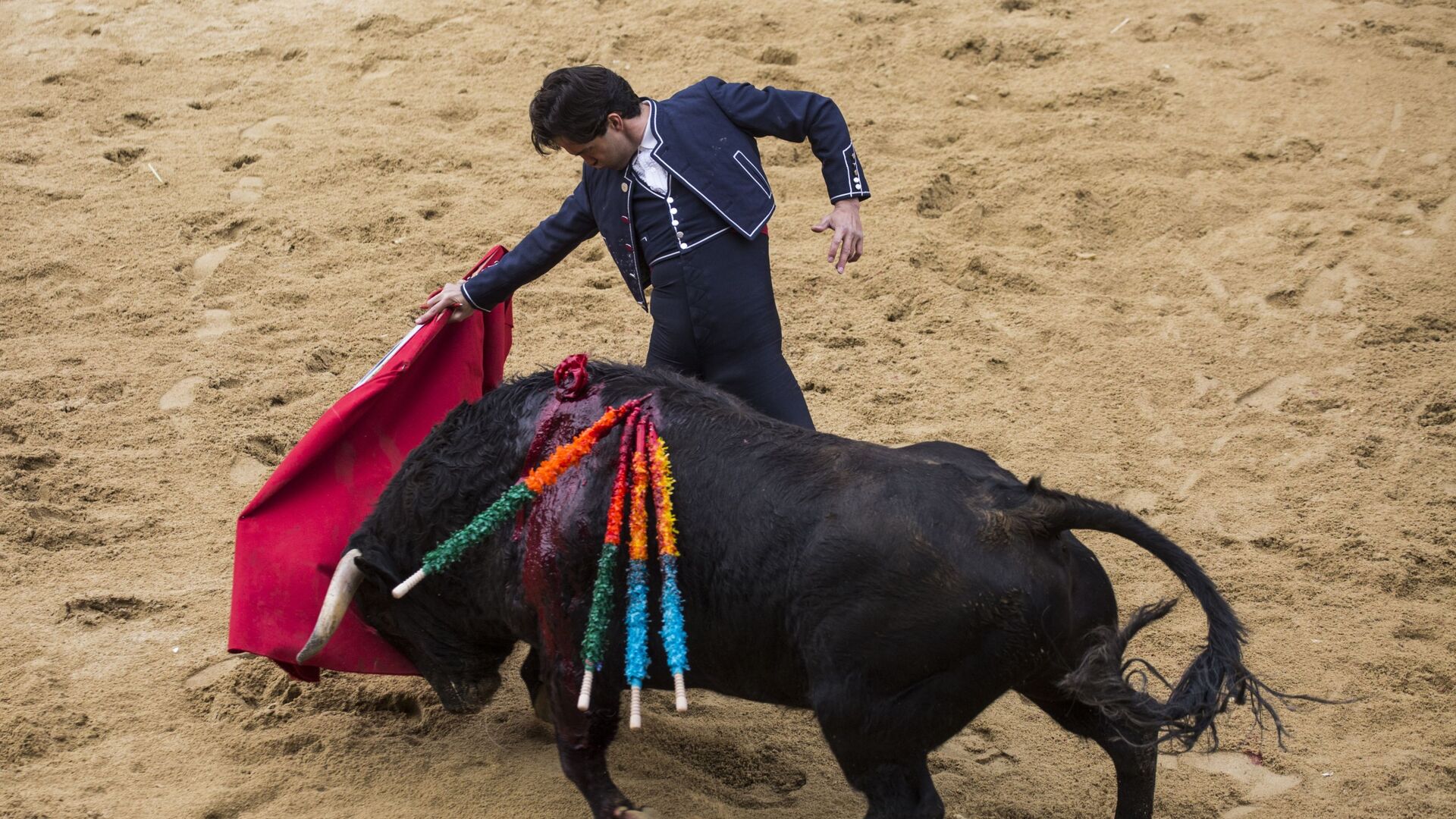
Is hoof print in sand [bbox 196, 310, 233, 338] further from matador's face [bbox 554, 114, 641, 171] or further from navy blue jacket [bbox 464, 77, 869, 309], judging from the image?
matador's face [bbox 554, 114, 641, 171]

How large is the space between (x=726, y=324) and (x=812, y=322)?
2.08 metres

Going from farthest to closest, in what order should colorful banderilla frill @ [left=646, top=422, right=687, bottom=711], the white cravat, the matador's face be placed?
the white cravat
the matador's face
colorful banderilla frill @ [left=646, top=422, right=687, bottom=711]

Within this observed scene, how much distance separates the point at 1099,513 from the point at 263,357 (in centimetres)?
386

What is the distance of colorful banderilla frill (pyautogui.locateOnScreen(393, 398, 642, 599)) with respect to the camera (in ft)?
10.6

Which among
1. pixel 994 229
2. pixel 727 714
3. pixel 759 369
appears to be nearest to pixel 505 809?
pixel 727 714

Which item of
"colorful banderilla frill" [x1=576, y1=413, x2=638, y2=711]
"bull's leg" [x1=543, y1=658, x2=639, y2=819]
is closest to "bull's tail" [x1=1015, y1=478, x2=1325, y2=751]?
"colorful banderilla frill" [x1=576, y1=413, x2=638, y2=711]

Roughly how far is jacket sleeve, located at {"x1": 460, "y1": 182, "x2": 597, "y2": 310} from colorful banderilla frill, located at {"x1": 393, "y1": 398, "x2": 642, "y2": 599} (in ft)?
2.35

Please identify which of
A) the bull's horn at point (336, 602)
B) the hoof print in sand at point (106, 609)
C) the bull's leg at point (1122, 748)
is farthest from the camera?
the hoof print in sand at point (106, 609)

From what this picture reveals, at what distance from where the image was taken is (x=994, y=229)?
20.5 feet

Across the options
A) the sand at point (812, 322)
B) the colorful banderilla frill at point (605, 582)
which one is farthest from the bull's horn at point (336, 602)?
the colorful banderilla frill at point (605, 582)

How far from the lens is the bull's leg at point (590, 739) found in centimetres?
330

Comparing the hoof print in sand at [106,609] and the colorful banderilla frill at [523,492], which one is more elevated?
the colorful banderilla frill at [523,492]

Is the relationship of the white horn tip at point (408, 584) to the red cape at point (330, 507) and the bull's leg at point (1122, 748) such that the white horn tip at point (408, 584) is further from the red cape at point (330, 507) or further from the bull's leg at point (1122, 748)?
the bull's leg at point (1122, 748)

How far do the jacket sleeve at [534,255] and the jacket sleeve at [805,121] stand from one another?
1.61 feet
